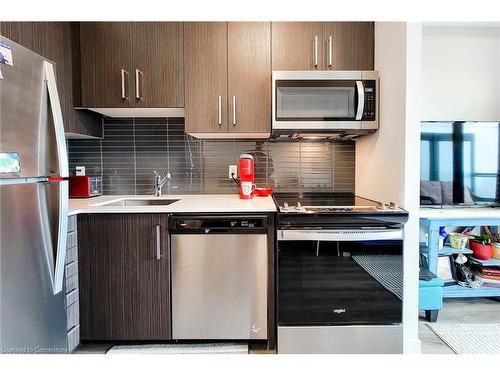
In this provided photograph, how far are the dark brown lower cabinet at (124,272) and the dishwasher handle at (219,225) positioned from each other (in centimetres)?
8

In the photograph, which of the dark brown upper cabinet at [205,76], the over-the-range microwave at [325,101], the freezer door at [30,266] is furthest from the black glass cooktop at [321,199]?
the freezer door at [30,266]

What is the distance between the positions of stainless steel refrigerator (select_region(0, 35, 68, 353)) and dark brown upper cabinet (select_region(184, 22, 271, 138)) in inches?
33.5

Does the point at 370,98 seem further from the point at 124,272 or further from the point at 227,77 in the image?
the point at 124,272

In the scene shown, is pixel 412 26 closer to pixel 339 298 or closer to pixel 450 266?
pixel 339 298

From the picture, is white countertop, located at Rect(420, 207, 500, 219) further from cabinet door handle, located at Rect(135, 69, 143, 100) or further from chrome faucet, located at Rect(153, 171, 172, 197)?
cabinet door handle, located at Rect(135, 69, 143, 100)

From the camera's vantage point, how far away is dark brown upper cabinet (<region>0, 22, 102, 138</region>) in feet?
4.61

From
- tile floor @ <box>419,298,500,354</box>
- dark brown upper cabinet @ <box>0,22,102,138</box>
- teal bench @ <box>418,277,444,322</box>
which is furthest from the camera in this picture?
teal bench @ <box>418,277,444,322</box>

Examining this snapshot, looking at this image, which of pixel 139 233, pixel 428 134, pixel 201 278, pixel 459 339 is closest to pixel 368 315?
pixel 459 339

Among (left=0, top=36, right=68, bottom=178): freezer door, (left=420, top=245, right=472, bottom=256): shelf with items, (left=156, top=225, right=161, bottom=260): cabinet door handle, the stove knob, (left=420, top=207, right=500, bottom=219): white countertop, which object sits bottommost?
(left=420, top=245, right=472, bottom=256): shelf with items

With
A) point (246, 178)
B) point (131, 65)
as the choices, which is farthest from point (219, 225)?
point (131, 65)

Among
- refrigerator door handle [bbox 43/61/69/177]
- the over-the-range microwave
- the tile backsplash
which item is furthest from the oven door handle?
refrigerator door handle [bbox 43/61/69/177]

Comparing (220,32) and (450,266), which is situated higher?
(220,32)

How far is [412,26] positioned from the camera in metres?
1.49
